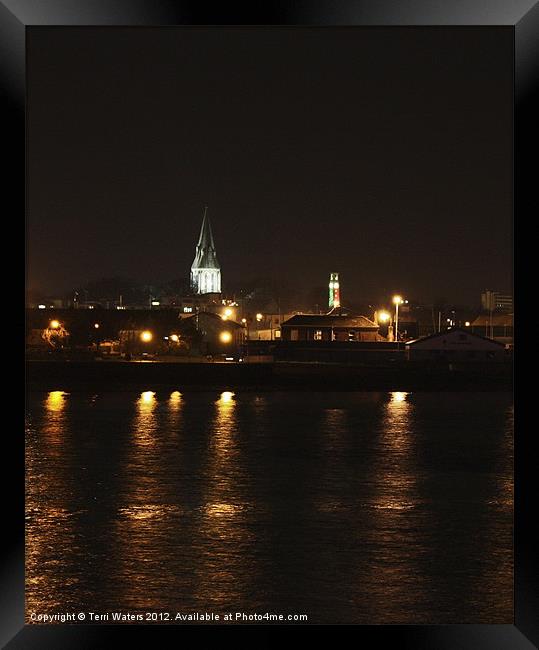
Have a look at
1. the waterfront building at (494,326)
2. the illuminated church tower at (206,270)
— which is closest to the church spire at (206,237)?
the illuminated church tower at (206,270)

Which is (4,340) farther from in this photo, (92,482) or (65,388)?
(65,388)

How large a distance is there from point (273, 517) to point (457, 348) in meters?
16.5

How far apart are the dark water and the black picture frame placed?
51.3 inches

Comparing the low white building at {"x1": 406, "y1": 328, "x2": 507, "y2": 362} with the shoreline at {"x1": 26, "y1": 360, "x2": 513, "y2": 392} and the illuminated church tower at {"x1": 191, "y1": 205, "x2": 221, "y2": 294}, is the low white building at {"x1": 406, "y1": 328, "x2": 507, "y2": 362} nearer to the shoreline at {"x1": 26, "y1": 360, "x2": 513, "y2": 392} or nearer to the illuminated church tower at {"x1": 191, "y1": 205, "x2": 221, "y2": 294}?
the shoreline at {"x1": 26, "y1": 360, "x2": 513, "y2": 392}

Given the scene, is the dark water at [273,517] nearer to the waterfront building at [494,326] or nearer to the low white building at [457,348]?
the low white building at [457,348]

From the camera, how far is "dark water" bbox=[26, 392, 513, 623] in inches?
130

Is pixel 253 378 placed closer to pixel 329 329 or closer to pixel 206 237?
pixel 329 329

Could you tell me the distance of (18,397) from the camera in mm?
1814

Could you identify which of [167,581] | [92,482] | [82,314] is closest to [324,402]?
[92,482]

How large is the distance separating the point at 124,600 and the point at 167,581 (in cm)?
28

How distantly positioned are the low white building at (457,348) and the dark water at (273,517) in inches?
390

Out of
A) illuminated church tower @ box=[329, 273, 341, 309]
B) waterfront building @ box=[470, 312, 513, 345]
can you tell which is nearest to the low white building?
waterfront building @ box=[470, 312, 513, 345]

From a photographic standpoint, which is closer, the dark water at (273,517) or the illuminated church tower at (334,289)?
the dark water at (273,517)

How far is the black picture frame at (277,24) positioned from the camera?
1.74 meters
